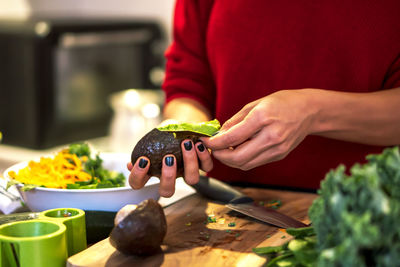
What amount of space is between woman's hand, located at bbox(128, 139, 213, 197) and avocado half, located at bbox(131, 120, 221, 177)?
0.5 inches

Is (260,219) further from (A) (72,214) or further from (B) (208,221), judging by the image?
(A) (72,214)

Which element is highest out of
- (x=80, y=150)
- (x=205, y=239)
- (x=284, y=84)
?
(x=284, y=84)

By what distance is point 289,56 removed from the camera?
4.48 feet

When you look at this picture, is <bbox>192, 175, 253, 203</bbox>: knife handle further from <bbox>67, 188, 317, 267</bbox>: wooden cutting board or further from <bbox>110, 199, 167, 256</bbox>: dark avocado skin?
<bbox>110, 199, 167, 256</bbox>: dark avocado skin

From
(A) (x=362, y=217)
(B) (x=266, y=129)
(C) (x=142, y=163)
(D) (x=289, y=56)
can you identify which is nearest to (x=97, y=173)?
(C) (x=142, y=163)

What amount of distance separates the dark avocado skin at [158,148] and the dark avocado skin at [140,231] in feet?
0.47

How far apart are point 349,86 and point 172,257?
2.25 ft

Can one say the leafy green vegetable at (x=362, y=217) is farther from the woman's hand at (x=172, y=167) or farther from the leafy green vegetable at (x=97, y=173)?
the leafy green vegetable at (x=97, y=173)

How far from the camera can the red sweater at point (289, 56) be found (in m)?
1.29

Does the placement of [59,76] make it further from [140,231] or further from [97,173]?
[140,231]

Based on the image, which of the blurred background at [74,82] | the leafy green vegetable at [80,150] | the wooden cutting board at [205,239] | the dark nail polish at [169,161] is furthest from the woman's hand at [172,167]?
the blurred background at [74,82]

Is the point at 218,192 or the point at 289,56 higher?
the point at 289,56

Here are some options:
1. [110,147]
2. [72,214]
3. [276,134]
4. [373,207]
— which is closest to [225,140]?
[276,134]

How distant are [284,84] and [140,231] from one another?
67cm
